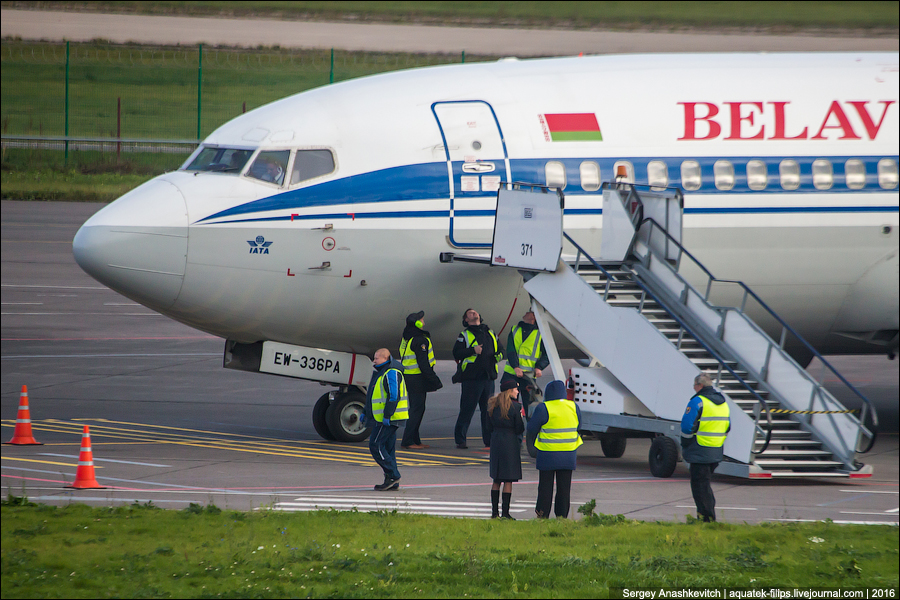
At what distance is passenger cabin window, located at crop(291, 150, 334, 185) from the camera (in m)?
17.9

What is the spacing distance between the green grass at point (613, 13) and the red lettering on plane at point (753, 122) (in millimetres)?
45089

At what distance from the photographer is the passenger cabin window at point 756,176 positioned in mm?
19094

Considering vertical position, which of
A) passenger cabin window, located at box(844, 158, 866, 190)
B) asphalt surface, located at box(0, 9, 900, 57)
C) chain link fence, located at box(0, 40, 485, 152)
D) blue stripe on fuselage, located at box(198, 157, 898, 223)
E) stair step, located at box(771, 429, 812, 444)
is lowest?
stair step, located at box(771, 429, 812, 444)

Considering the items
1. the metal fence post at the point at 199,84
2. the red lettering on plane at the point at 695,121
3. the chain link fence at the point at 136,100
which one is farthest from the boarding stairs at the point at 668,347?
the metal fence post at the point at 199,84

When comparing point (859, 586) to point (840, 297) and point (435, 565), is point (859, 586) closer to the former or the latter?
point (435, 565)

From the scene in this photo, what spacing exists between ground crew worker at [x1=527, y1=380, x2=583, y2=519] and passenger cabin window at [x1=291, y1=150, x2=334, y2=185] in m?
5.83

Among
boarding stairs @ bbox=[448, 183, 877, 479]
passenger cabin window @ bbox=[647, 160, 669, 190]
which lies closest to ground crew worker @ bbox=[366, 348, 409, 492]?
boarding stairs @ bbox=[448, 183, 877, 479]

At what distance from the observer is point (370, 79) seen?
19469 millimetres

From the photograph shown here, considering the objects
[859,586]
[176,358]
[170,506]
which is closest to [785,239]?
[859,586]

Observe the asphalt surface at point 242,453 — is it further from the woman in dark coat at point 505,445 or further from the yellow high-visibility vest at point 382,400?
the yellow high-visibility vest at point 382,400

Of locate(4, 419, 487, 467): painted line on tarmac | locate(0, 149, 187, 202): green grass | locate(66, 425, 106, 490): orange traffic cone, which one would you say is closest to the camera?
locate(66, 425, 106, 490): orange traffic cone

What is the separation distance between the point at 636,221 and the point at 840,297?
4.05 metres

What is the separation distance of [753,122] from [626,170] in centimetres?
238

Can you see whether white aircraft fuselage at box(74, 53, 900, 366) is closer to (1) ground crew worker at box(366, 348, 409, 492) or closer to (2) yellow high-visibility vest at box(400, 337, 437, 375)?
(2) yellow high-visibility vest at box(400, 337, 437, 375)
